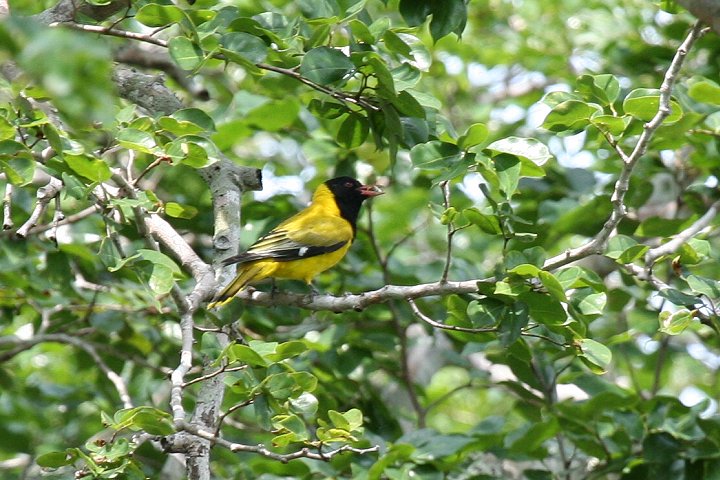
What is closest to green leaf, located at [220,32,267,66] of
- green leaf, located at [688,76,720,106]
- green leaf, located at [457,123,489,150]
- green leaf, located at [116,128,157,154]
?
green leaf, located at [116,128,157,154]

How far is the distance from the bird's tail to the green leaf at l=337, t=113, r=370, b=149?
30.3 inches

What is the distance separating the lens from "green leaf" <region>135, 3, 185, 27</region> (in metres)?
3.56

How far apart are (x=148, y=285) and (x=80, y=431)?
324cm

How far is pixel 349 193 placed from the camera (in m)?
6.62

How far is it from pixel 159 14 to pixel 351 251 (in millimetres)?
2889

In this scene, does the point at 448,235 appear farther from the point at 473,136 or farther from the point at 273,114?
the point at 273,114

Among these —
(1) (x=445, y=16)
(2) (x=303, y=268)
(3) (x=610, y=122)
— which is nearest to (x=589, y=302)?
(3) (x=610, y=122)

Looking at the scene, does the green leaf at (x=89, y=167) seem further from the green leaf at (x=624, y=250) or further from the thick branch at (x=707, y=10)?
the thick branch at (x=707, y=10)

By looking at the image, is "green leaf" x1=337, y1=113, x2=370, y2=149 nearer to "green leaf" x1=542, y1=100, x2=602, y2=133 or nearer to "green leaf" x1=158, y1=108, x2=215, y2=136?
"green leaf" x1=158, y1=108, x2=215, y2=136

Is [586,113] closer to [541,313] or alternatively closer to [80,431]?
[541,313]

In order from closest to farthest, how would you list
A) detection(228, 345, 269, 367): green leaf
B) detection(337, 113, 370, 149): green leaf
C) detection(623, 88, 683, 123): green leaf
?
detection(228, 345, 269, 367): green leaf < detection(623, 88, 683, 123): green leaf < detection(337, 113, 370, 149): green leaf

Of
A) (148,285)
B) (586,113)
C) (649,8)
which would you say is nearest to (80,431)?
(148,285)

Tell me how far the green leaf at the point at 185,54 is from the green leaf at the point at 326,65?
15.6 inches

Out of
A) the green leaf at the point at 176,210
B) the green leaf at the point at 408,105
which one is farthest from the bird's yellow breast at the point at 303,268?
the green leaf at the point at 408,105
